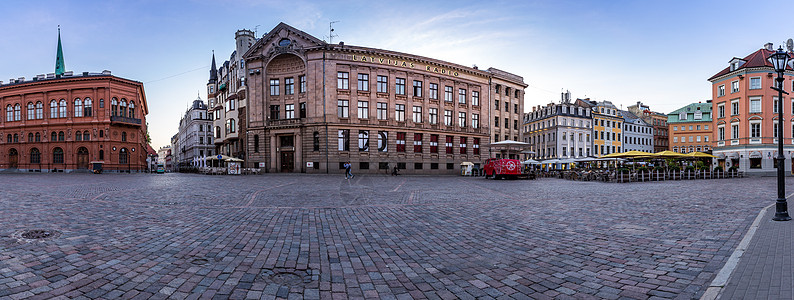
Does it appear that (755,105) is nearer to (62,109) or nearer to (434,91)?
(434,91)

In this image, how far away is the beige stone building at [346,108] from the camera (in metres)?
42.3

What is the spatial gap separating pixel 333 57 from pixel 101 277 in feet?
132

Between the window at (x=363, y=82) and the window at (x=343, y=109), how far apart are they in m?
2.52

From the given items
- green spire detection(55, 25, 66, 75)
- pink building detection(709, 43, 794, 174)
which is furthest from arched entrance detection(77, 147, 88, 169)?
pink building detection(709, 43, 794, 174)

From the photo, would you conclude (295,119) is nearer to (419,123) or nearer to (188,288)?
(419,123)

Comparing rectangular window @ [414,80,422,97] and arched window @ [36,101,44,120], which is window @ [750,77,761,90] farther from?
arched window @ [36,101,44,120]

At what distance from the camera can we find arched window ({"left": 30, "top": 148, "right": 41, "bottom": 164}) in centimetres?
5403

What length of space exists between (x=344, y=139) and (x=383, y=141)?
4897mm

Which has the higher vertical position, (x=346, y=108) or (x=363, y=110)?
(x=346, y=108)

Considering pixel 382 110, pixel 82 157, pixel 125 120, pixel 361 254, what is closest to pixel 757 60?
pixel 382 110

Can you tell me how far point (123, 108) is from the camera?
54344mm

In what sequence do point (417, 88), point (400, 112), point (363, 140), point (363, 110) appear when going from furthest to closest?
point (417, 88)
point (400, 112)
point (363, 110)
point (363, 140)

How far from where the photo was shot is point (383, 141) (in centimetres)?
4459

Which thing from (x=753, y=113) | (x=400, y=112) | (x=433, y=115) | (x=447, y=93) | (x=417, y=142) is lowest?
(x=417, y=142)
